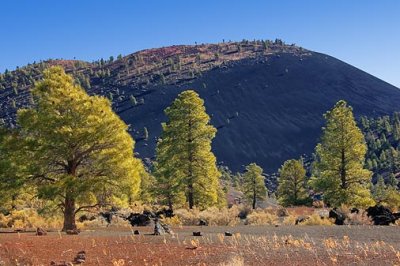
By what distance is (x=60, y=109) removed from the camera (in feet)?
77.2

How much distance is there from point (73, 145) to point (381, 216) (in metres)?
17.0

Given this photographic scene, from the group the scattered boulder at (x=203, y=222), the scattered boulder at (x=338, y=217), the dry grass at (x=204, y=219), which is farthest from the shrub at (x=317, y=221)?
the scattered boulder at (x=203, y=222)

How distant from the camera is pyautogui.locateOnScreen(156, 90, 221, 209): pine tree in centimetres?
3869

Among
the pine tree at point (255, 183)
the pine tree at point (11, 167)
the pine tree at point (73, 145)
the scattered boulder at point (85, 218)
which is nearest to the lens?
the pine tree at point (11, 167)

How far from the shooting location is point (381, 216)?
26781 mm

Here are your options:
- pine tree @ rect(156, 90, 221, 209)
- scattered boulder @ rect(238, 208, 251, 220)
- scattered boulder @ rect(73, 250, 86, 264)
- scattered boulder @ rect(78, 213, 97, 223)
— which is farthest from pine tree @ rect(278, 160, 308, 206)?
scattered boulder @ rect(73, 250, 86, 264)

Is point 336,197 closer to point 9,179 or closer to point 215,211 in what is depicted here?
point 215,211

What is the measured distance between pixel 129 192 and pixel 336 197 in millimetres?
21573

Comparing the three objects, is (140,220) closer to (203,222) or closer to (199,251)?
(203,222)

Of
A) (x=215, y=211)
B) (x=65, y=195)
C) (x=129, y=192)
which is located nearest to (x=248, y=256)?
(x=129, y=192)

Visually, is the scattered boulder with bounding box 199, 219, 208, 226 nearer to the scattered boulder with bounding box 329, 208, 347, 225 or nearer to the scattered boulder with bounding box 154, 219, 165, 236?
the scattered boulder with bounding box 329, 208, 347, 225

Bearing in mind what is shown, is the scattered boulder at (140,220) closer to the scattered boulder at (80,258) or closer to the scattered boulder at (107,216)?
the scattered boulder at (107,216)

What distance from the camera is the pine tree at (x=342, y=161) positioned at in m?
39.3

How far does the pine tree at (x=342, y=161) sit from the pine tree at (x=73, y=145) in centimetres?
2094
